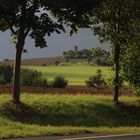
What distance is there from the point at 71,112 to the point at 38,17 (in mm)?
4928

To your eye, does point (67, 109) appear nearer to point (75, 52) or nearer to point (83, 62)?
point (83, 62)

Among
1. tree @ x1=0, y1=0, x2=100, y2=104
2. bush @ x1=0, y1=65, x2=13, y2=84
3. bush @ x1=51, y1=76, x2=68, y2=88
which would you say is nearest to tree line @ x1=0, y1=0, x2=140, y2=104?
tree @ x1=0, y1=0, x2=100, y2=104

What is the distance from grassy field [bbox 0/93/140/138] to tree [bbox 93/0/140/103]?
135 centimetres

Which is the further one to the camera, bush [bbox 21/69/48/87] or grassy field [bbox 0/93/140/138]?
bush [bbox 21/69/48/87]

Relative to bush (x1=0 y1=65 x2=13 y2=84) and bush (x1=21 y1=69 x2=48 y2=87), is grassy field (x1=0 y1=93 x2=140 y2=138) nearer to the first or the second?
bush (x1=21 y1=69 x2=48 y2=87)

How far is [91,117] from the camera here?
88.8ft

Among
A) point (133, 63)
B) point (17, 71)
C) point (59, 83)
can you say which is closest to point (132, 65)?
point (133, 63)

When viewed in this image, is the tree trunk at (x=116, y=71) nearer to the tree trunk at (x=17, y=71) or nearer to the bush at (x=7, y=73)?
the tree trunk at (x=17, y=71)

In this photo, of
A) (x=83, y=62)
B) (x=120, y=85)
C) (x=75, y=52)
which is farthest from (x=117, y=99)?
(x=75, y=52)

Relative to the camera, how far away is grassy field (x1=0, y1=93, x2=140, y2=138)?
2459 centimetres

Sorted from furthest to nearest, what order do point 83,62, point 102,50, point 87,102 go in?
point 83,62
point 102,50
point 87,102

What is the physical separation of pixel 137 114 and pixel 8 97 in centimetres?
704

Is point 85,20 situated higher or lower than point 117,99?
higher

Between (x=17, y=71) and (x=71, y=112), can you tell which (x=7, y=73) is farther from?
(x=17, y=71)
